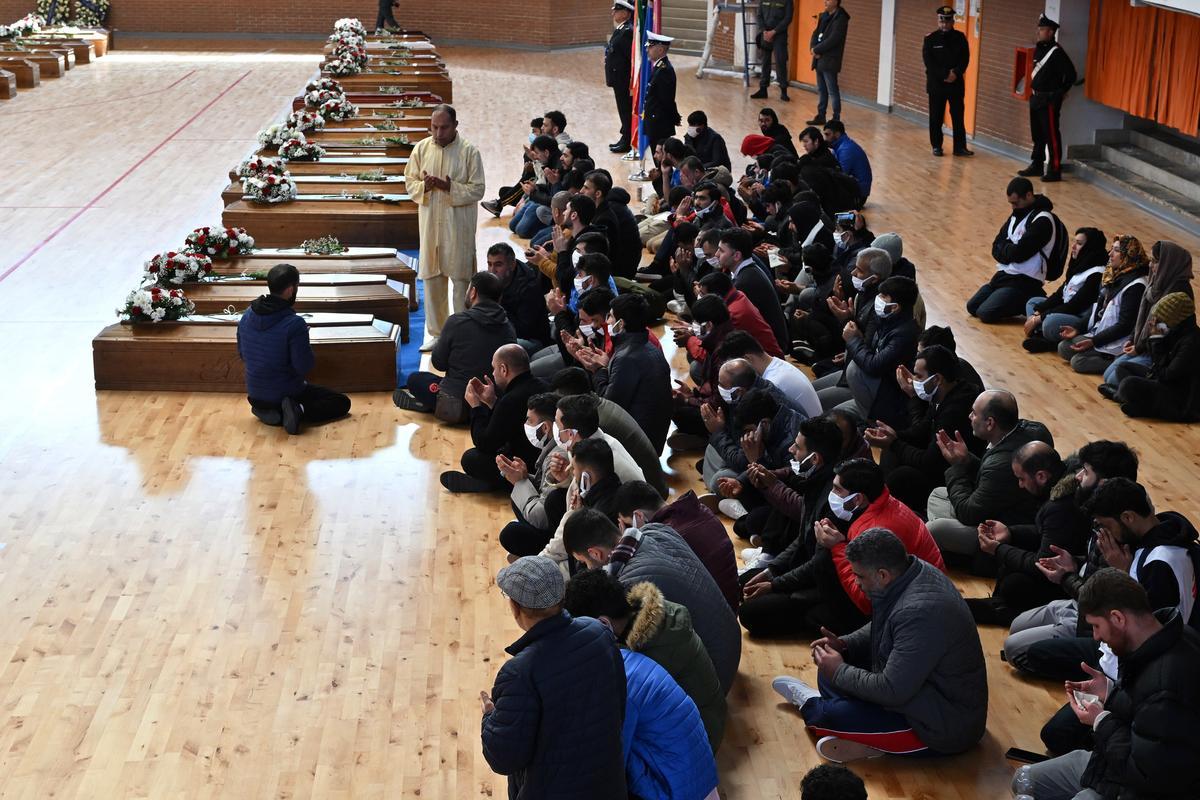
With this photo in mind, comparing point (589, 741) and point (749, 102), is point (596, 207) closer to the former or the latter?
point (589, 741)

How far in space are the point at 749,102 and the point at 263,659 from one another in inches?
662

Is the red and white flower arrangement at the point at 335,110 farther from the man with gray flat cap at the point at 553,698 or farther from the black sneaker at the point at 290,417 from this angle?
the man with gray flat cap at the point at 553,698

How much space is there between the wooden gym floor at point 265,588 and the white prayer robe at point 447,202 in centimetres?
132

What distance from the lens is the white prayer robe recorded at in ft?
30.7

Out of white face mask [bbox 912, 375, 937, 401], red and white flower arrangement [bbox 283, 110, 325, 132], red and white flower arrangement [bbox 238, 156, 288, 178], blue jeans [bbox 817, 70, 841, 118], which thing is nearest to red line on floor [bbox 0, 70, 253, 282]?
red and white flower arrangement [bbox 238, 156, 288, 178]

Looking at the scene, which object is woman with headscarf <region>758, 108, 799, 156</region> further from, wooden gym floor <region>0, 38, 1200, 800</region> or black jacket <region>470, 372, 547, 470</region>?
black jacket <region>470, 372, 547, 470</region>

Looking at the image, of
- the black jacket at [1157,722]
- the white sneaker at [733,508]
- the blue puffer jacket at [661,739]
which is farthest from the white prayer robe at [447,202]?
the black jacket at [1157,722]

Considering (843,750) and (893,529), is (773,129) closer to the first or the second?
(893,529)

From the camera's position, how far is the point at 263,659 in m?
5.62

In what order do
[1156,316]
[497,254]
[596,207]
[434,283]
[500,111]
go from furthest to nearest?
[500,111], [596,207], [434,283], [497,254], [1156,316]

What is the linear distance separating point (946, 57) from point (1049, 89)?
1876mm

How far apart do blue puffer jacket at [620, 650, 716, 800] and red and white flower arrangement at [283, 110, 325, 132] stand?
1182 cm

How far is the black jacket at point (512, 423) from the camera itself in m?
6.87

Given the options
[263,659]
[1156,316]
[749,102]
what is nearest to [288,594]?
[263,659]
